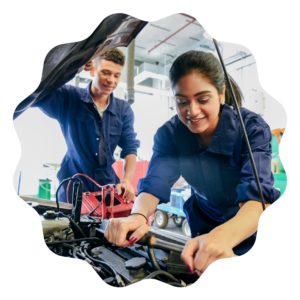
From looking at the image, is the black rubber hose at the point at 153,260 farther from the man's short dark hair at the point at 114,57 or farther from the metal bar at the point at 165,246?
the man's short dark hair at the point at 114,57

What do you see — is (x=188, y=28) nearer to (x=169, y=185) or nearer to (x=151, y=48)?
(x=151, y=48)

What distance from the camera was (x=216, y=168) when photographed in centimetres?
64

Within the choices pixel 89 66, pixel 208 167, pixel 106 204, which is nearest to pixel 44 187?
pixel 106 204

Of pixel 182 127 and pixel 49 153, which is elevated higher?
pixel 182 127

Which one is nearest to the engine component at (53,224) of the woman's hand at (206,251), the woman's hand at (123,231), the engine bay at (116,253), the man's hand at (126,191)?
the engine bay at (116,253)

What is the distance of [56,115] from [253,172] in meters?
0.78

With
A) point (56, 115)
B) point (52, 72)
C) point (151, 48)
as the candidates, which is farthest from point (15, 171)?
point (151, 48)

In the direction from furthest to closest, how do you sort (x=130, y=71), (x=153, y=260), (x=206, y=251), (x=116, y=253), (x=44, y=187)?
1. (x=44, y=187)
2. (x=130, y=71)
3. (x=116, y=253)
4. (x=153, y=260)
5. (x=206, y=251)

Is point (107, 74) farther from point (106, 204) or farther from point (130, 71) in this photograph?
point (106, 204)

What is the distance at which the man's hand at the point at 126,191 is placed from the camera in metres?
1.00

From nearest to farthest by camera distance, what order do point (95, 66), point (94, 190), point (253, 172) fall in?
point (253, 172)
point (95, 66)
point (94, 190)

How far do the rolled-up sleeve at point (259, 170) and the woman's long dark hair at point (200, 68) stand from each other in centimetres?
13

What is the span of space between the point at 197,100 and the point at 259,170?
0.72 feet

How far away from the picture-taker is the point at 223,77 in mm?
556
